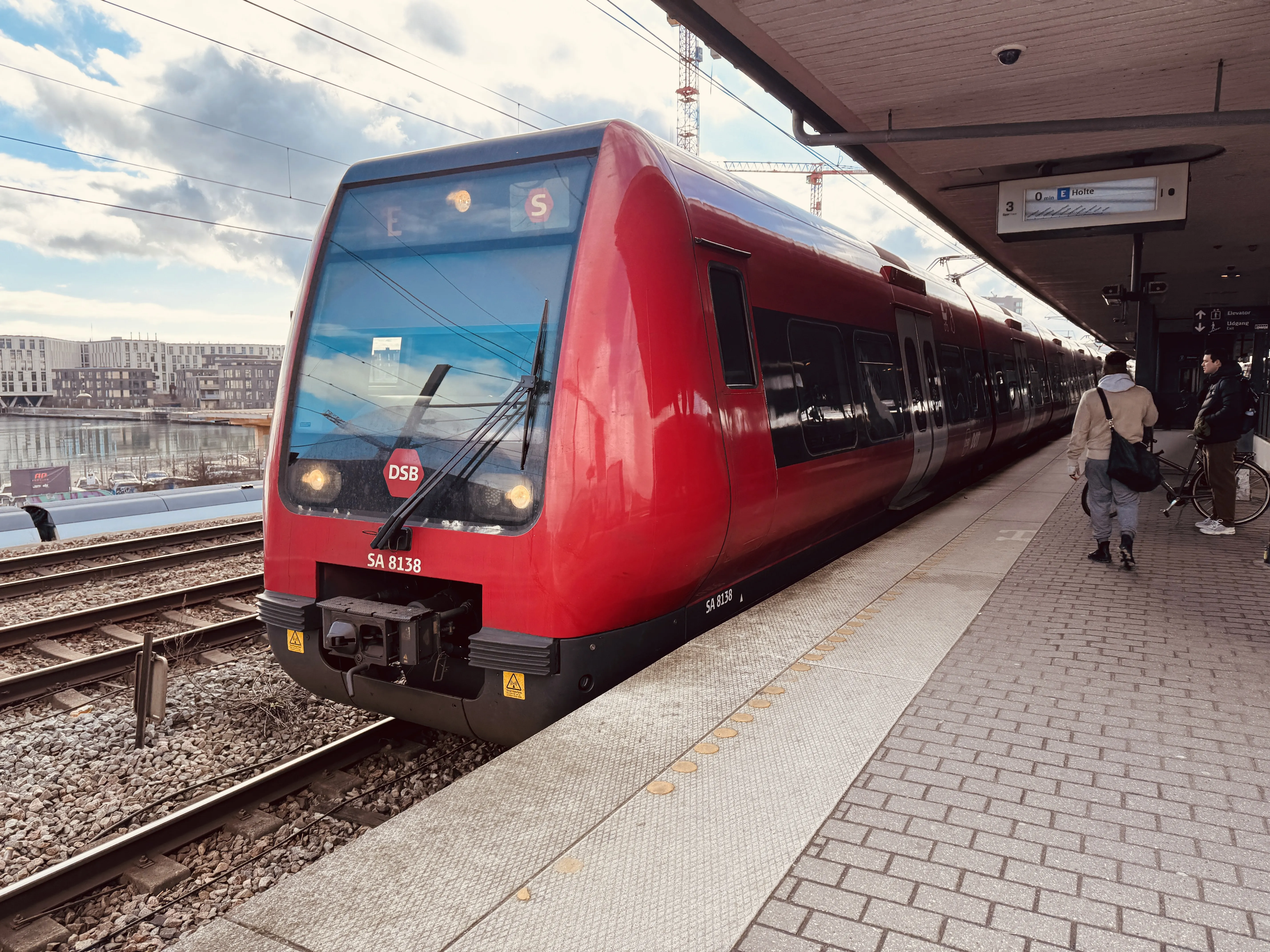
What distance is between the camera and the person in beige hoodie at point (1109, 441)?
21.9 feet

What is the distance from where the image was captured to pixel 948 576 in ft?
20.7

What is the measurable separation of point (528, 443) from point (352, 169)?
6.86ft

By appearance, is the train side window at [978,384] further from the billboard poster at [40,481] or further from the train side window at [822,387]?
the billboard poster at [40,481]

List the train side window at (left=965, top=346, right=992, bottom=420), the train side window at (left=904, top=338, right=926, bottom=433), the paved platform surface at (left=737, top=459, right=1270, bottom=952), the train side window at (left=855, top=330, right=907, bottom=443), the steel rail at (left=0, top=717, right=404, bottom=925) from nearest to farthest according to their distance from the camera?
the paved platform surface at (left=737, top=459, right=1270, bottom=952)
the steel rail at (left=0, top=717, right=404, bottom=925)
the train side window at (left=855, top=330, right=907, bottom=443)
the train side window at (left=904, top=338, right=926, bottom=433)
the train side window at (left=965, top=346, right=992, bottom=420)

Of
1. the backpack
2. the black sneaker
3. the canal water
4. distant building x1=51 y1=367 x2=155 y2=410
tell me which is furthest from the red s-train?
distant building x1=51 y1=367 x2=155 y2=410

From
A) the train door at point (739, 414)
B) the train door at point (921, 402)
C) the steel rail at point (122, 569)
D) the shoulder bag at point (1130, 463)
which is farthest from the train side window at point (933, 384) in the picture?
the steel rail at point (122, 569)

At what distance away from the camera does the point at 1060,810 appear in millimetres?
2859

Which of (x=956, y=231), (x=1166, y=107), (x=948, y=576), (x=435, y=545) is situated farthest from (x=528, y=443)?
(x=956, y=231)

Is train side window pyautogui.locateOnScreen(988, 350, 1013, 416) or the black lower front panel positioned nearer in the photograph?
the black lower front panel

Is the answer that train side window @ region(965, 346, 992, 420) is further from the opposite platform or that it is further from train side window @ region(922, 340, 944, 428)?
the opposite platform

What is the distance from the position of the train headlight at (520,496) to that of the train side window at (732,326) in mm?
1299

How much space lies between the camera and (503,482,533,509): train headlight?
385 cm

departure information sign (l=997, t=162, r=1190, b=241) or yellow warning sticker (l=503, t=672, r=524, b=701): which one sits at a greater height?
departure information sign (l=997, t=162, r=1190, b=241)

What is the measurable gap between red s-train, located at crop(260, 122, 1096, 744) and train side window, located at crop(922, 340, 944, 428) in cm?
426
